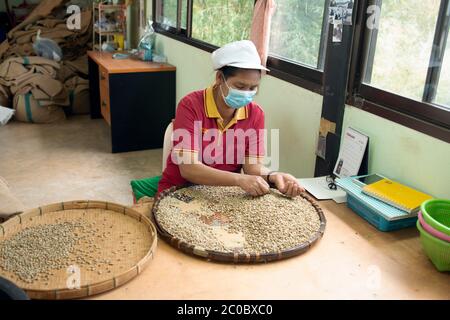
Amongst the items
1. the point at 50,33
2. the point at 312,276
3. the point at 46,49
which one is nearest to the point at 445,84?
the point at 312,276

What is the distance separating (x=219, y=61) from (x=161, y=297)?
945 mm

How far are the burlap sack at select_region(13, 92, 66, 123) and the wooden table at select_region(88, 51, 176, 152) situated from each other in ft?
2.86

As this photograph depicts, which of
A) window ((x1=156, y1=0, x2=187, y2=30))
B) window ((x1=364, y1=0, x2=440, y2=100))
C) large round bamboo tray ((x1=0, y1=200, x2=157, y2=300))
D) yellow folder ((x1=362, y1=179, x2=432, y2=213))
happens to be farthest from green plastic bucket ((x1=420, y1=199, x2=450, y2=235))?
window ((x1=156, y1=0, x2=187, y2=30))

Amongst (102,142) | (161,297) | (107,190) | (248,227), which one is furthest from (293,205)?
(102,142)

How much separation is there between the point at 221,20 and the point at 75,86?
2.46 metres

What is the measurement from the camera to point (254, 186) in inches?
60.0

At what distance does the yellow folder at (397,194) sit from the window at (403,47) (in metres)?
0.35

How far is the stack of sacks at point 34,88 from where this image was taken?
15.1 feet

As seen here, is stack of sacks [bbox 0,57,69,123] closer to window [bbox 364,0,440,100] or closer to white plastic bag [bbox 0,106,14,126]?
white plastic bag [bbox 0,106,14,126]

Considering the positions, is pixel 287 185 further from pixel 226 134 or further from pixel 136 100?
pixel 136 100

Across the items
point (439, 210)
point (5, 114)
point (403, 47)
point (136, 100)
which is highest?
point (403, 47)

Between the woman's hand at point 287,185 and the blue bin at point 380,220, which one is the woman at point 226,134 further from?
the blue bin at point 380,220

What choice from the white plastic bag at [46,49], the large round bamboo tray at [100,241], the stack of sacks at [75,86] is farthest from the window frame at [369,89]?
the white plastic bag at [46,49]

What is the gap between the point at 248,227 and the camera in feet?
4.39
